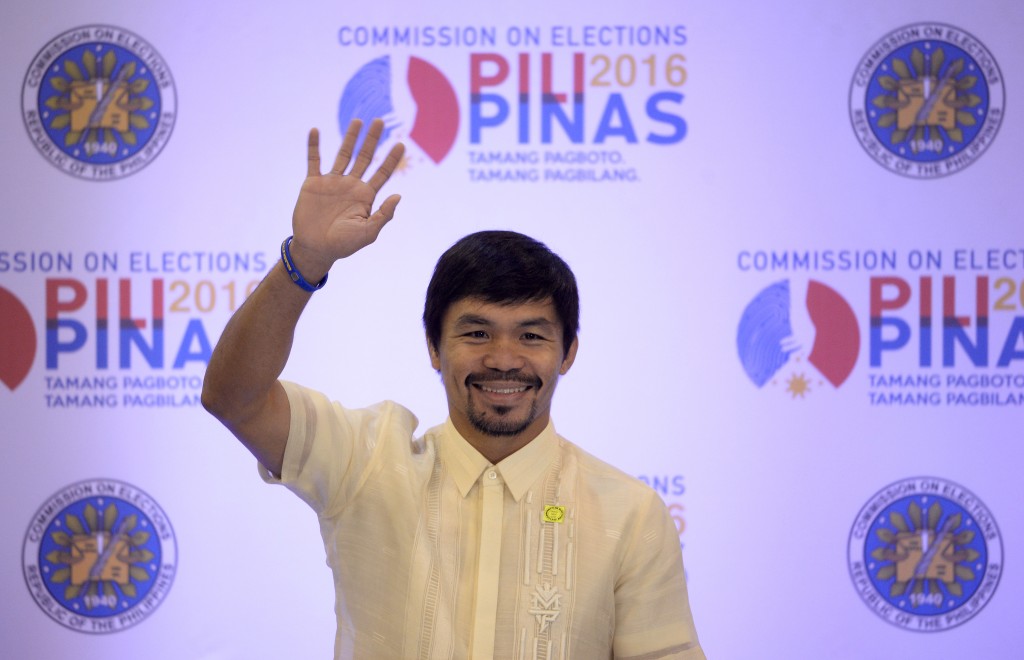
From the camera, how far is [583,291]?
10.9ft

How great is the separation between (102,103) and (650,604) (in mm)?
2432

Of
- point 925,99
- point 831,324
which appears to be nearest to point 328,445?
point 831,324

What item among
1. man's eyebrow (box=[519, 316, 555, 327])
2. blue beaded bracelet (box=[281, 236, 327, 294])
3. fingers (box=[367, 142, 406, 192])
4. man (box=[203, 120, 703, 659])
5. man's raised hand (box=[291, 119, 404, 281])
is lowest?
man (box=[203, 120, 703, 659])

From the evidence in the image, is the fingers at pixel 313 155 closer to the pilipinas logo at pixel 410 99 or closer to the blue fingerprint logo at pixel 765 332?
the pilipinas logo at pixel 410 99

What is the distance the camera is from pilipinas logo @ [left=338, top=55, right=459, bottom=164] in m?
3.34

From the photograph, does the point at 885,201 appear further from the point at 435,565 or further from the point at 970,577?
the point at 435,565

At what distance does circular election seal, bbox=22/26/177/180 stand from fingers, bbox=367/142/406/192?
1.79 m

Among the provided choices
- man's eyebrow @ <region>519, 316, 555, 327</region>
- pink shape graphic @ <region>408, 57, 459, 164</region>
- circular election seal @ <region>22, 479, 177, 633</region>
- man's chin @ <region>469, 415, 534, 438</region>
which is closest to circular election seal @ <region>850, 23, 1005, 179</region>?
pink shape graphic @ <region>408, 57, 459, 164</region>

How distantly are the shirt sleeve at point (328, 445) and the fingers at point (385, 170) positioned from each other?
38 cm

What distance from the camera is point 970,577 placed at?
3371 millimetres

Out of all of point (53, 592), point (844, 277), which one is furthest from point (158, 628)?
point (844, 277)

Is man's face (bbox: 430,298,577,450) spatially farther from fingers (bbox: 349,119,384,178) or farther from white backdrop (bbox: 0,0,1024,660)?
white backdrop (bbox: 0,0,1024,660)

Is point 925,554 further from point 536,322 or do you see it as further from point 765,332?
point 536,322

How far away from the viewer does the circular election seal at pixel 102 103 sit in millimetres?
3363
